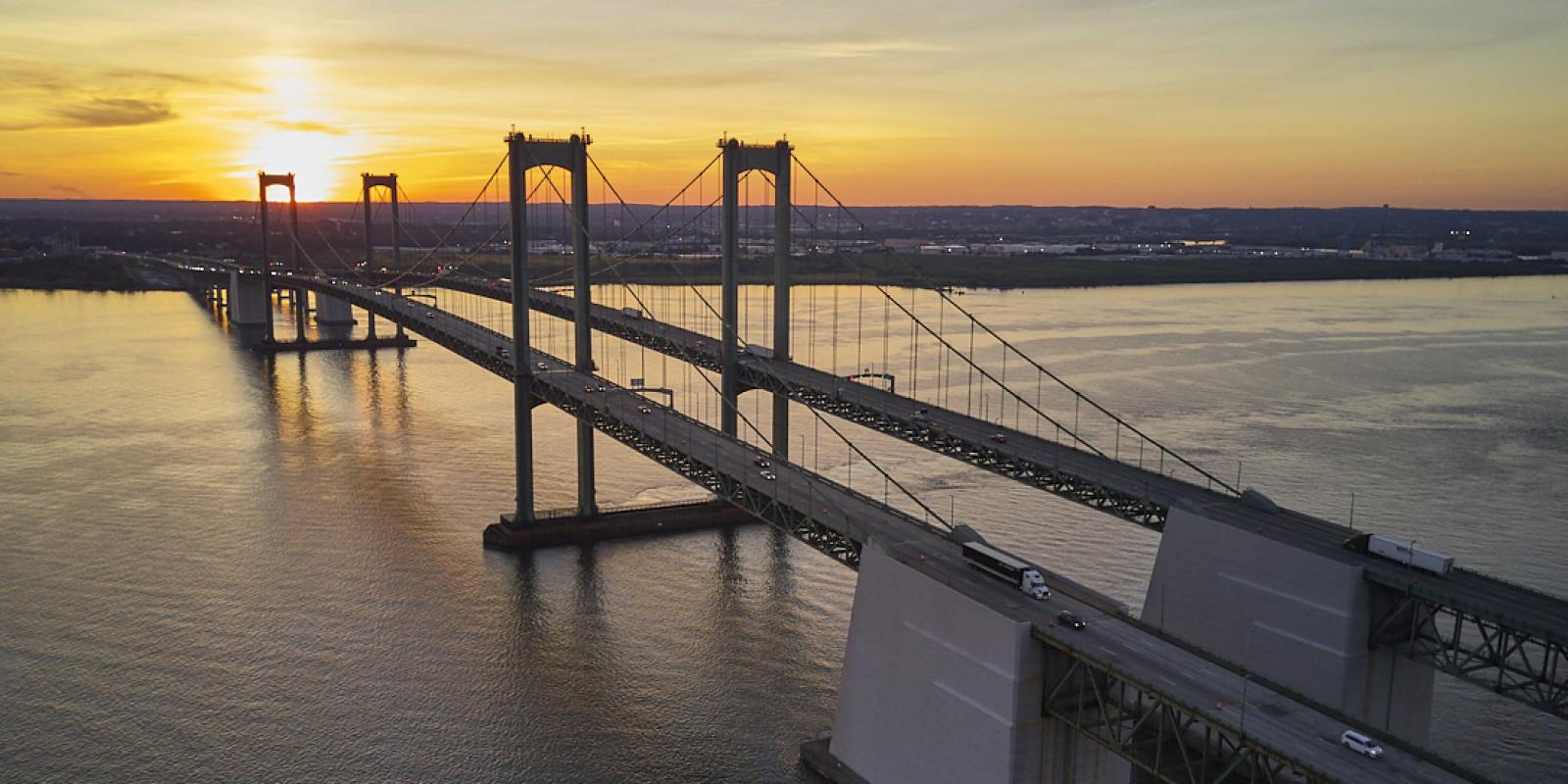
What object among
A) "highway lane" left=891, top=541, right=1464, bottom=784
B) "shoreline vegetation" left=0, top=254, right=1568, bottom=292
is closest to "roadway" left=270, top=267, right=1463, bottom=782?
"highway lane" left=891, top=541, right=1464, bottom=784

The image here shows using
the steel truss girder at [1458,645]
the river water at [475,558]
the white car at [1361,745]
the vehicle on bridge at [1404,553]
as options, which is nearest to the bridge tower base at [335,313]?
the river water at [475,558]

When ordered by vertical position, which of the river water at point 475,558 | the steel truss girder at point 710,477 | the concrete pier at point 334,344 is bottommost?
the river water at point 475,558

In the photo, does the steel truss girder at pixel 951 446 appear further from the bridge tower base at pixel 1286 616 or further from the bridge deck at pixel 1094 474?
the bridge tower base at pixel 1286 616

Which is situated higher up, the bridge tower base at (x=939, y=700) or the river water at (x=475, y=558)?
the bridge tower base at (x=939, y=700)

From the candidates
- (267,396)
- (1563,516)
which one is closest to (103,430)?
(267,396)

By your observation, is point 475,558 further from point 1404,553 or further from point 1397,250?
point 1397,250

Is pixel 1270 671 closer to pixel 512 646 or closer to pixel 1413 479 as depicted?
pixel 512 646

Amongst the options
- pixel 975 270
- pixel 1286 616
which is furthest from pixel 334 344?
pixel 975 270
